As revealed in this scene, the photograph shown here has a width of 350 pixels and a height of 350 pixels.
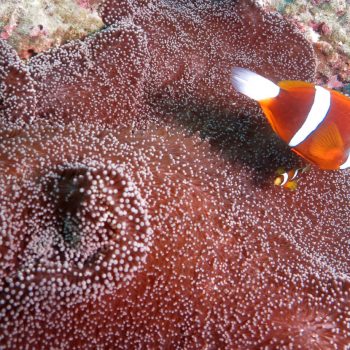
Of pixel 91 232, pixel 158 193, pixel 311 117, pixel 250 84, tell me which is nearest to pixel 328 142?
pixel 311 117

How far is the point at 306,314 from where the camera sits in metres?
2.01

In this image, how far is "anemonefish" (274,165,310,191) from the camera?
2234 millimetres

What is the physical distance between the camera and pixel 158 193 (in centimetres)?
184

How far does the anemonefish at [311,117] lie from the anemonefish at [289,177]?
225 mm

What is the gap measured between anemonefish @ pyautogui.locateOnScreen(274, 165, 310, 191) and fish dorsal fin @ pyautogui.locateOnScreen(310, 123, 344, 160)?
0.82ft

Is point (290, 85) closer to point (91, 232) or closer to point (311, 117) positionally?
point (311, 117)

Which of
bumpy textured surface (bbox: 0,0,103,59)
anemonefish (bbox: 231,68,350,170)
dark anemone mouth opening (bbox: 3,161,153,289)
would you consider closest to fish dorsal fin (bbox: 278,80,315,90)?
anemonefish (bbox: 231,68,350,170)

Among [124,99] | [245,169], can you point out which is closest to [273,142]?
[245,169]

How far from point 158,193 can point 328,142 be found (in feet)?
2.85

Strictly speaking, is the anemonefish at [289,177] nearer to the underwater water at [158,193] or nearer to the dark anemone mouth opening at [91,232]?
the underwater water at [158,193]

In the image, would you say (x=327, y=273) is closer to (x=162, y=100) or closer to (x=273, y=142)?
(x=273, y=142)

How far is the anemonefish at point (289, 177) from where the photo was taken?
2234mm

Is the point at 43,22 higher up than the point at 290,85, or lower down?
lower down

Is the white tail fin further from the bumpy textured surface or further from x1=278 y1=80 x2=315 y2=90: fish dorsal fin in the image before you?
the bumpy textured surface
